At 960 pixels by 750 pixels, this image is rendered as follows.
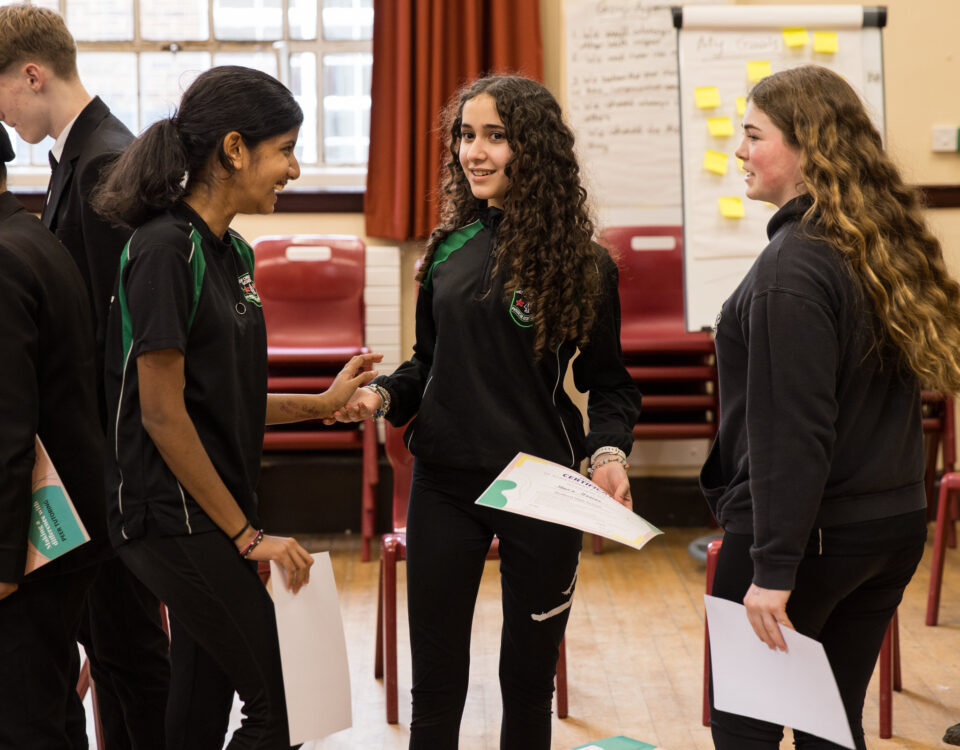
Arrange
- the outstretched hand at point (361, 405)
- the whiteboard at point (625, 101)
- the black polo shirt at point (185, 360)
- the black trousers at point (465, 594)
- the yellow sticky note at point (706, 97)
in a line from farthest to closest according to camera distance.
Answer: the whiteboard at point (625, 101) < the yellow sticky note at point (706, 97) < the outstretched hand at point (361, 405) < the black trousers at point (465, 594) < the black polo shirt at point (185, 360)

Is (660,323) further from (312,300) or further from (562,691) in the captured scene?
(562,691)

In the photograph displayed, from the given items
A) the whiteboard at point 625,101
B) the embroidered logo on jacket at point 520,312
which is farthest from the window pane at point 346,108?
the embroidered logo on jacket at point 520,312

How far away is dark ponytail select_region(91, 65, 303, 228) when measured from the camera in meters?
1.55

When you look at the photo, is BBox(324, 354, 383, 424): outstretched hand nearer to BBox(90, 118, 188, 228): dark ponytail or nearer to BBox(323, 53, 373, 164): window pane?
BBox(90, 118, 188, 228): dark ponytail

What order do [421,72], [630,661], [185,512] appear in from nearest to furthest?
[185,512]
[630,661]
[421,72]

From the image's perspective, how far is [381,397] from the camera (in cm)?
199

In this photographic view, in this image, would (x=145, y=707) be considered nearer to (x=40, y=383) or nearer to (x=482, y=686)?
(x=40, y=383)

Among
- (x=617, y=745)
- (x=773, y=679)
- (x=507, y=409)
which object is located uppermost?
(x=507, y=409)

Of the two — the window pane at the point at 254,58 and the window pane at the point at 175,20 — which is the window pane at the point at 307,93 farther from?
the window pane at the point at 175,20

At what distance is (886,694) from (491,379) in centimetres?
148

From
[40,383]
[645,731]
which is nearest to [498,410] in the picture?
[40,383]

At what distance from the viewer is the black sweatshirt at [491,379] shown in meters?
1.86

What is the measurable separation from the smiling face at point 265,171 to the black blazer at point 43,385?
30 cm

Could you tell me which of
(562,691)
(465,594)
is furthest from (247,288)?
(562,691)
